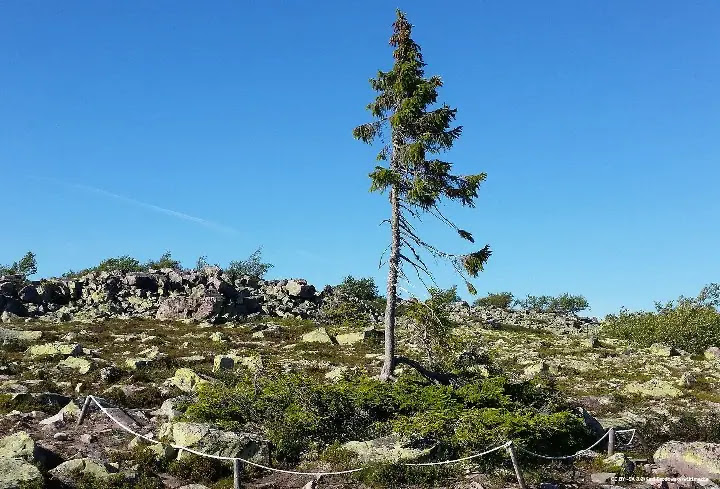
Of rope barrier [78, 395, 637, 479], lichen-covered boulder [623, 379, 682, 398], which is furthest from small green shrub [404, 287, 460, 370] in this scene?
lichen-covered boulder [623, 379, 682, 398]

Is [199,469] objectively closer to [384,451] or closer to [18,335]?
[384,451]

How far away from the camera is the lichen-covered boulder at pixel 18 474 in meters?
10.4

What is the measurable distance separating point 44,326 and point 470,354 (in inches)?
1489

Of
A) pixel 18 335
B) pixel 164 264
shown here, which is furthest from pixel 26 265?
pixel 18 335

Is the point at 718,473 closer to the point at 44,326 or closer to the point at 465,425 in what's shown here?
the point at 465,425

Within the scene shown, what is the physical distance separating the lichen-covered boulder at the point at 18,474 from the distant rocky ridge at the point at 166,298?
119ft

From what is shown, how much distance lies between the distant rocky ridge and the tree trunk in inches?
1140

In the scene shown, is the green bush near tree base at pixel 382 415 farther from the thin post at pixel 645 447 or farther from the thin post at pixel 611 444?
the thin post at pixel 645 447

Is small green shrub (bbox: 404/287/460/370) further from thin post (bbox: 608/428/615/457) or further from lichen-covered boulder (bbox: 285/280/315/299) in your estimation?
lichen-covered boulder (bbox: 285/280/315/299)

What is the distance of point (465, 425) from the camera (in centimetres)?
1338

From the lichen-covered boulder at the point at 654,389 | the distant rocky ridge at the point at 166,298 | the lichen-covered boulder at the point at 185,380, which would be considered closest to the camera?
the lichen-covered boulder at the point at 185,380

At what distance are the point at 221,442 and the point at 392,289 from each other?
25.3 feet

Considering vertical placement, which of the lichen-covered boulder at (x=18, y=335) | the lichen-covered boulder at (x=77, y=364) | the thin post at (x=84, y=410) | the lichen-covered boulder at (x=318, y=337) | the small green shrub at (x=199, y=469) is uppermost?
the lichen-covered boulder at (x=318, y=337)

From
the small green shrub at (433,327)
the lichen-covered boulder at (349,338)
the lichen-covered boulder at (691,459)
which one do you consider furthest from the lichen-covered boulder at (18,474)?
the lichen-covered boulder at (349,338)
